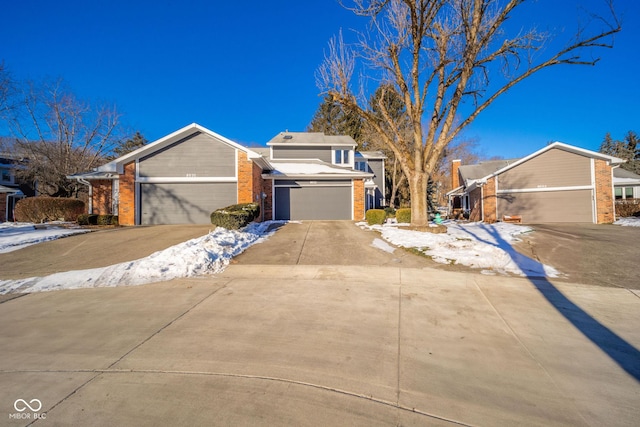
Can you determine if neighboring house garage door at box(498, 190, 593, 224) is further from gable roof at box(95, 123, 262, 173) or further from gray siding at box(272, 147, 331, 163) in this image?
gable roof at box(95, 123, 262, 173)

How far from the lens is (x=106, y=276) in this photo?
243 inches

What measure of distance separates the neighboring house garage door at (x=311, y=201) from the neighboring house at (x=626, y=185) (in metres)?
23.2

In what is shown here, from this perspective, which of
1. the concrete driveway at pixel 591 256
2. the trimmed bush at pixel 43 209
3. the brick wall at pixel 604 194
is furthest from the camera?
the brick wall at pixel 604 194

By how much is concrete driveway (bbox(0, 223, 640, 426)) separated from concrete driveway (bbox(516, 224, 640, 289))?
3.02 ft

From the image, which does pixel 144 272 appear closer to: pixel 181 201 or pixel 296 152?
pixel 181 201

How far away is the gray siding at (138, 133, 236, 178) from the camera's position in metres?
14.7

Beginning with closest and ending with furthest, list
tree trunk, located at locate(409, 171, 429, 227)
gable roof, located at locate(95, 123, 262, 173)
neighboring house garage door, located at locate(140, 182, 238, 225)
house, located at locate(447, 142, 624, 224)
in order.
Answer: tree trunk, located at locate(409, 171, 429, 227) < gable roof, located at locate(95, 123, 262, 173) < neighboring house garage door, located at locate(140, 182, 238, 225) < house, located at locate(447, 142, 624, 224)

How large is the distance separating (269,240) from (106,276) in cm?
489

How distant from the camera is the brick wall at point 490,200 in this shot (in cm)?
1964

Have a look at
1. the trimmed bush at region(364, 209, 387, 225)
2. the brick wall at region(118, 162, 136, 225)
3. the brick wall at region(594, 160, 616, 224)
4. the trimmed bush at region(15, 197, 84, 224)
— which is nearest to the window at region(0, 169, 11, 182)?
the trimmed bush at region(15, 197, 84, 224)

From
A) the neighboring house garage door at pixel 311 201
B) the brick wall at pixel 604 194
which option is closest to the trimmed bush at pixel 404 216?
the neighboring house garage door at pixel 311 201

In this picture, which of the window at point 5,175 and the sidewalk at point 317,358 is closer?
the sidewalk at point 317,358

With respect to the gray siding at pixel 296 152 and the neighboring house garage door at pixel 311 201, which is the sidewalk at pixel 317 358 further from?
the gray siding at pixel 296 152

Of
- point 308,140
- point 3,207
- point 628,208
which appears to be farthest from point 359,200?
point 3,207
